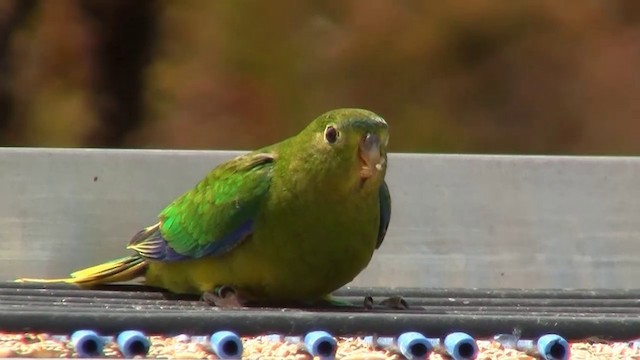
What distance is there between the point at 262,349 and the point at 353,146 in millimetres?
561

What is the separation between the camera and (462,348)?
2.05 m

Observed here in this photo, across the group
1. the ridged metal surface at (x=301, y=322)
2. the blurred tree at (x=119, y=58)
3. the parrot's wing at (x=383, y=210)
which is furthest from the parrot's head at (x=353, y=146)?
the blurred tree at (x=119, y=58)

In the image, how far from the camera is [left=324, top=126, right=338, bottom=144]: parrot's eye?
2.55m

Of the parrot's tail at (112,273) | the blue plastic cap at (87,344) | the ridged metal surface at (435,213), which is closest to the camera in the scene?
the blue plastic cap at (87,344)

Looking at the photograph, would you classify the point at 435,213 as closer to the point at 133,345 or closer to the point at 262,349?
the point at 262,349

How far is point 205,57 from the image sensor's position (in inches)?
264

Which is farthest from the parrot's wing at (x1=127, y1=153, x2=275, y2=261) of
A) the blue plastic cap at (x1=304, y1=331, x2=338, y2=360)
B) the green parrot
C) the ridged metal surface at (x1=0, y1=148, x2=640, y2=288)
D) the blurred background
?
the blurred background

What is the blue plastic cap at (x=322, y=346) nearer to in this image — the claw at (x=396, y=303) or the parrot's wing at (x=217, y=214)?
the claw at (x=396, y=303)

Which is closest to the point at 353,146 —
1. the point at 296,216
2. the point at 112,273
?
the point at 296,216

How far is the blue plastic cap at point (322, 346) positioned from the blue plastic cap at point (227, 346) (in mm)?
123

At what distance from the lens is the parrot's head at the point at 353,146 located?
2482 mm

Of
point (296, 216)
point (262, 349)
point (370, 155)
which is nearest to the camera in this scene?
point (262, 349)

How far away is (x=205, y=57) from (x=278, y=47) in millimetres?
433

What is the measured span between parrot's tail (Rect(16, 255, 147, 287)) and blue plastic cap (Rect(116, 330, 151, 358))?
998 millimetres
